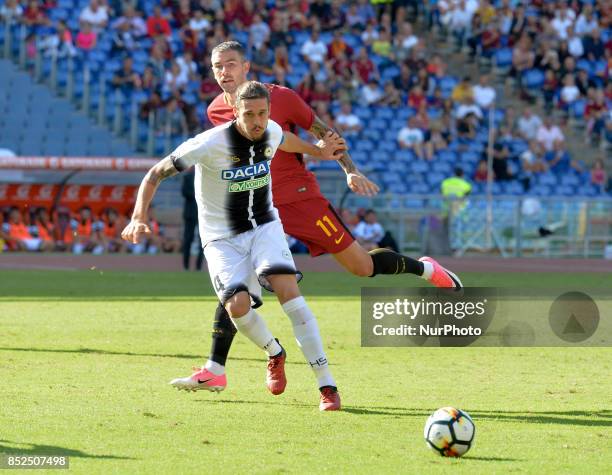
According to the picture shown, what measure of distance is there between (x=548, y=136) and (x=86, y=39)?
11244 millimetres

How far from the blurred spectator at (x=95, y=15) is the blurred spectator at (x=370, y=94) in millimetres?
6222

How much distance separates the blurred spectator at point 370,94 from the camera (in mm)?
31484

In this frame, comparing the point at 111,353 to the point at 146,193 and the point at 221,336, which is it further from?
the point at 146,193

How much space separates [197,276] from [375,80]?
38.6ft

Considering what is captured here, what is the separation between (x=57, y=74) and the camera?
97.8ft

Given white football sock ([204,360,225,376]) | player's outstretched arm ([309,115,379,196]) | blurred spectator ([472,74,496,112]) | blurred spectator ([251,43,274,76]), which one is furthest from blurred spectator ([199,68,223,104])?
white football sock ([204,360,225,376])

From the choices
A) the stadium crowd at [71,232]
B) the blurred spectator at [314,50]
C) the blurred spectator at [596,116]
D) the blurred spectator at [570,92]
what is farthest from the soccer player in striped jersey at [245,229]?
the blurred spectator at [570,92]

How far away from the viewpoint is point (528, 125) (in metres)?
32.3

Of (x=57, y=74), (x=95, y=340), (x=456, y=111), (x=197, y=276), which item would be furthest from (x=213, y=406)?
(x=456, y=111)

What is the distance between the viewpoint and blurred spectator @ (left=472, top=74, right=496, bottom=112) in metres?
32.5

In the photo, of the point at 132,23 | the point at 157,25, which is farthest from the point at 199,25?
the point at 132,23

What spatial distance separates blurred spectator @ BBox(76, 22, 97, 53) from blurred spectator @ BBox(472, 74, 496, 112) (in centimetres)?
934

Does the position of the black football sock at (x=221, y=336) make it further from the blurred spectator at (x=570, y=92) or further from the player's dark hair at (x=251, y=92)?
the blurred spectator at (x=570, y=92)

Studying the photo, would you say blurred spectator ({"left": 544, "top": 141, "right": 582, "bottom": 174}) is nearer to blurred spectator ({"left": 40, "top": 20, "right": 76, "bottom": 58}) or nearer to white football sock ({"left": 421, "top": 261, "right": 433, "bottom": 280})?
blurred spectator ({"left": 40, "top": 20, "right": 76, "bottom": 58})
